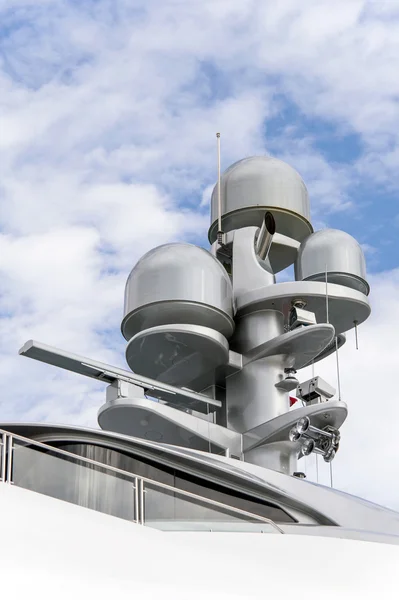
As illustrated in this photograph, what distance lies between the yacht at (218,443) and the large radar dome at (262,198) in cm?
3

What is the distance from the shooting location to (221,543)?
7.39 metres

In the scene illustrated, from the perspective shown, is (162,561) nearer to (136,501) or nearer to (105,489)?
(136,501)

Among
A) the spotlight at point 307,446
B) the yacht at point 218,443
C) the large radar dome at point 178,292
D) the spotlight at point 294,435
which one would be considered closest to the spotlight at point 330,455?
the yacht at point 218,443

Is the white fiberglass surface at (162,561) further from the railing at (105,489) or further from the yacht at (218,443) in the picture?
the railing at (105,489)

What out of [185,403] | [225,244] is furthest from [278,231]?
[185,403]

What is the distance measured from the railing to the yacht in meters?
0.01

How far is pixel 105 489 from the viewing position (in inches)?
300

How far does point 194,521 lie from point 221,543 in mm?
506

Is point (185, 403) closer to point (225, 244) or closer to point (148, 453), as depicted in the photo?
point (225, 244)

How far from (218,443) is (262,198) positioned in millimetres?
4384

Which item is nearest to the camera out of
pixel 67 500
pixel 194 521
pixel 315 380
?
pixel 67 500

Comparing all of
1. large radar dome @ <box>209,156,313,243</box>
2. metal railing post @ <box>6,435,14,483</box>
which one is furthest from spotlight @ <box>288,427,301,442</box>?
metal railing post @ <box>6,435,14,483</box>

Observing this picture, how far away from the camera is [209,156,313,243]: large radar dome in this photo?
16906mm

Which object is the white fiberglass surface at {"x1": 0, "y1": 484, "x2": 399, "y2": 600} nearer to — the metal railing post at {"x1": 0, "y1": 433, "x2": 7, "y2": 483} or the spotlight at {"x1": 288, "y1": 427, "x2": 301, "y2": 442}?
the metal railing post at {"x1": 0, "y1": 433, "x2": 7, "y2": 483}
